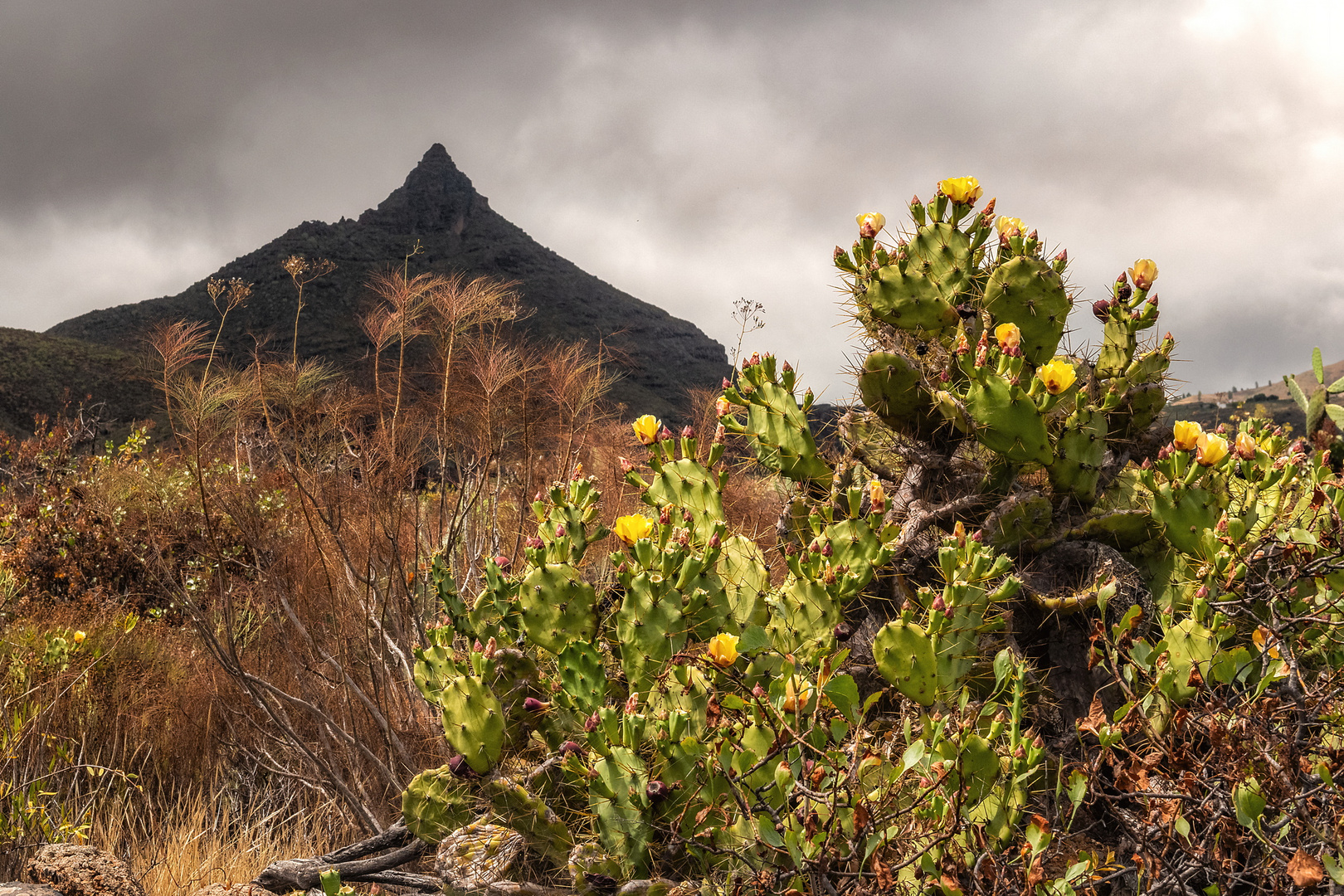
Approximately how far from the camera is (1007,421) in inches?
78.8

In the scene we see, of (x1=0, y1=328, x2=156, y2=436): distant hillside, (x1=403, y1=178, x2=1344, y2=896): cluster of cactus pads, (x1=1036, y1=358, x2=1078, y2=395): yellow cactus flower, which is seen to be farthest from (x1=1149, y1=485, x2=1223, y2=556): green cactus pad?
(x1=0, y1=328, x2=156, y2=436): distant hillside

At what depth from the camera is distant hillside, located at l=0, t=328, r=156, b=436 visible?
24828 mm

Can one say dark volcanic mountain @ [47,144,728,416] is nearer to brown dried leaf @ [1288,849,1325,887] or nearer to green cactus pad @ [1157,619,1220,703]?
green cactus pad @ [1157,619,1220,703]

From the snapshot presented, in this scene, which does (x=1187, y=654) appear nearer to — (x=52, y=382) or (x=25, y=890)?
(x=25, y=890)

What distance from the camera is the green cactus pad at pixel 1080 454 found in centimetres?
212

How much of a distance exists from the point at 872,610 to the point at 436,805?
1312 mm

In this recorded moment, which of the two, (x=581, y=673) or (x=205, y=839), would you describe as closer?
(x=581, y=673)

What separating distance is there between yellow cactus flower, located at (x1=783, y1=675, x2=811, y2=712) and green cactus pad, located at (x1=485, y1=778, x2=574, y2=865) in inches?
25.1

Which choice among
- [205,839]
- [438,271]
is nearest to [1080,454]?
[205,839]

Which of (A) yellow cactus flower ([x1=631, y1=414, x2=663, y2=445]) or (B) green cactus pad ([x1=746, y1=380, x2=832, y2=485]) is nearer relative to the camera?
(A) yellow cactus flower ([x1=631, y1=414, x2=663, y2=445])

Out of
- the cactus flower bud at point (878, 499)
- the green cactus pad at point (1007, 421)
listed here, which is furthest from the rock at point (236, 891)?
the green cactus pad at point (1007, 421)

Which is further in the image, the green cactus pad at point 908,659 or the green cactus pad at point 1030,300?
the green cactus pad at point 1030,300

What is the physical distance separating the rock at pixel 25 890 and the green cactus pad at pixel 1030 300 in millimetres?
3216

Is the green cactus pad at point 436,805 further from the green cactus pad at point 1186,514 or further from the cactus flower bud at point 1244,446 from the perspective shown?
the cactus flower bud at point 1244,446
